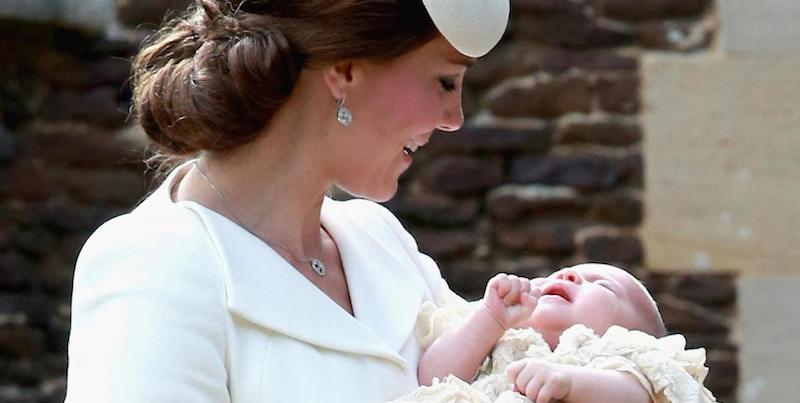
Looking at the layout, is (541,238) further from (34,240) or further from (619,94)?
(34,240)

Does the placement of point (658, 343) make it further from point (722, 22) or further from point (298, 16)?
point (722, 22)

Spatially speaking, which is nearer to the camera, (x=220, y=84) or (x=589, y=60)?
(x=220, y=84)

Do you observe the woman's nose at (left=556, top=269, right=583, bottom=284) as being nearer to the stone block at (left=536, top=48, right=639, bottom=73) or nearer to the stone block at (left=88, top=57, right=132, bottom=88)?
the stone block at (left=536, top=48, right=639, bottom=73)

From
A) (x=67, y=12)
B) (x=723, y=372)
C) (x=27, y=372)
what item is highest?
(x=67, y=12)

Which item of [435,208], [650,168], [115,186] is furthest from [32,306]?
[650,168]

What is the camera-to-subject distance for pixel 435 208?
456 cm

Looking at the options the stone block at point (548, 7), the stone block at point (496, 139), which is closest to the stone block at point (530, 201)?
the stone block at point (496, 139)

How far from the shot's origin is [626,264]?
4.51 m

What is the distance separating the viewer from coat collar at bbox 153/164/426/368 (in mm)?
2252

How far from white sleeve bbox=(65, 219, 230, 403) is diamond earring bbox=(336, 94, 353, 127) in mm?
301

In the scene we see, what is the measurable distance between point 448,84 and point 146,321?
0.61m

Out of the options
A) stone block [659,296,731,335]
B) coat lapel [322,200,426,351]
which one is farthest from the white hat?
stone block [659,296,731,335]

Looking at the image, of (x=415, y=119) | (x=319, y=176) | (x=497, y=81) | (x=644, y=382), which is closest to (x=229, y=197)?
(x=319, y=176)

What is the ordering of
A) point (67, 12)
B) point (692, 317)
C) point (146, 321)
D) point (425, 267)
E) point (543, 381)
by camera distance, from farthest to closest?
point (67, 12) < point (692, 317) < point (425, 267) < point (543, 381) < point (146, 321)
